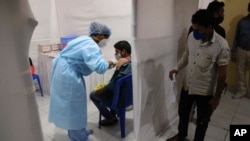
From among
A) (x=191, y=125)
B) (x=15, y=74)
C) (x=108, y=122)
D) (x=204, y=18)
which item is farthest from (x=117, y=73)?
(x=15, y=74)

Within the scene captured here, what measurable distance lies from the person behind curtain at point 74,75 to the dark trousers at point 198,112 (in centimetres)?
83

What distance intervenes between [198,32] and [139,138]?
1.13 metres

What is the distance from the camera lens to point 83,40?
191cm

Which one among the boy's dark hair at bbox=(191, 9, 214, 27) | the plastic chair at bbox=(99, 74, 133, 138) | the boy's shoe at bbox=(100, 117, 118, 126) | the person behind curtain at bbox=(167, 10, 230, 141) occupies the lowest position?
the boy's shoe at bbox=(100, 117, 118, 126)

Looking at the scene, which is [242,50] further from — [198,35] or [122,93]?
[122,93]

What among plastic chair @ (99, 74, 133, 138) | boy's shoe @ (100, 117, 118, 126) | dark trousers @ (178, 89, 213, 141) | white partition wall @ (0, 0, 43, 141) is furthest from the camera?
boy's shoe @ (100, 117, 118, 126)

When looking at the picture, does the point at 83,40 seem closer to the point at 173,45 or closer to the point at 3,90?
the point at 173,45

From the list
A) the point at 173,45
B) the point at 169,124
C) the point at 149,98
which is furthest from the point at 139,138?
the point at 173,45

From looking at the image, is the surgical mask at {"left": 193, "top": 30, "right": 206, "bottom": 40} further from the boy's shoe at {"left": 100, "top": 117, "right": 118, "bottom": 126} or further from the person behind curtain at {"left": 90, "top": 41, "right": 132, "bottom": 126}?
the boy's shoe at {"left": 100, "top": 117, "right": 118, "bottom": 126}

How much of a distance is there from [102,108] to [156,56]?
3.14ft

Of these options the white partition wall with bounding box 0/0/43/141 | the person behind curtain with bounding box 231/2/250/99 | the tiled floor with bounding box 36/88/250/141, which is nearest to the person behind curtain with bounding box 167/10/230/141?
the tiled floor with bounding box 36/88/250/141

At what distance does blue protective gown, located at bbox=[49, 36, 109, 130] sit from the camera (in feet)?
6.18

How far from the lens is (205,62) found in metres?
1.72

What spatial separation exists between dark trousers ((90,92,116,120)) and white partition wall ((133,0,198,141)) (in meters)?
0.58
